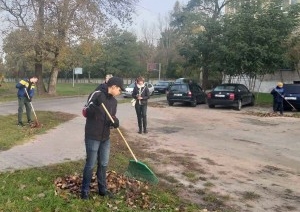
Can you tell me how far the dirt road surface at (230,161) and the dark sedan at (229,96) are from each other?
6.54 meters

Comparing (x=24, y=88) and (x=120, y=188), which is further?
(x=24, y=88)

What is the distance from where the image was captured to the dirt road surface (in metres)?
6.32

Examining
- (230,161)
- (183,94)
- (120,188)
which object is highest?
(183,94)

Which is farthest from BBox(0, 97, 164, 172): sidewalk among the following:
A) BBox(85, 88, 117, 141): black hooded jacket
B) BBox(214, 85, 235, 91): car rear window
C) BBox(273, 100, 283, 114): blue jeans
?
BBox(214, 85, 235, 91): car rear window

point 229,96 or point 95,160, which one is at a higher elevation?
point 229,96

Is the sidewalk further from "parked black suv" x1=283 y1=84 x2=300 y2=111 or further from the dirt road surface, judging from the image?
"parked black suv" x1=283 y1=84 x2=300 y2=111

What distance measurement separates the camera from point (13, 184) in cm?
607

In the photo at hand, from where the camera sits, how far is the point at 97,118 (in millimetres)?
5637

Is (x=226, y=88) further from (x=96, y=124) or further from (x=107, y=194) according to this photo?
(x=96, y=124)

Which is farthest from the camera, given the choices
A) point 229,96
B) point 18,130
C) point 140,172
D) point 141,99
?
point 229,96

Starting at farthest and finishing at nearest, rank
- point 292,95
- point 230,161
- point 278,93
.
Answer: point 292,95 → point 278,93 → point 230,161

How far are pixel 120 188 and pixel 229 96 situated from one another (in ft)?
57.5

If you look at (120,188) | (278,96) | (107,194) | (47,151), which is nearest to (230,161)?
(120,188)

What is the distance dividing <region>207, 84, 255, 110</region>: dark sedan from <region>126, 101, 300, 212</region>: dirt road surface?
257 inches
